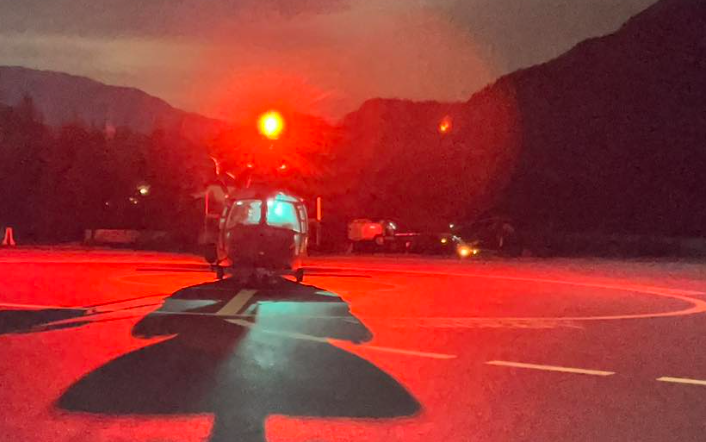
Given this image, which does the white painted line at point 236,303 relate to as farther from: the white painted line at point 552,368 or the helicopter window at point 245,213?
the white painted line at point 552,368

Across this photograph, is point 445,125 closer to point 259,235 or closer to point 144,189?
point 144,189

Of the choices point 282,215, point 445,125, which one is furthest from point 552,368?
point 445,125

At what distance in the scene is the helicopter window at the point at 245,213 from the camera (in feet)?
66.5

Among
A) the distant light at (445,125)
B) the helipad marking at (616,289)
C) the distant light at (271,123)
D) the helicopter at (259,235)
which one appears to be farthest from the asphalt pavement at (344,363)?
the distant light at (445,125)

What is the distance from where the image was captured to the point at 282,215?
20.5 metres

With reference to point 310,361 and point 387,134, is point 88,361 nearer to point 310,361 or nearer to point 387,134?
point 310,361

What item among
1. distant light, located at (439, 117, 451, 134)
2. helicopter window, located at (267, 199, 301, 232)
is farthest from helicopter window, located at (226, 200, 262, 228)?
distant light, located at (439, 117, 451, 134)

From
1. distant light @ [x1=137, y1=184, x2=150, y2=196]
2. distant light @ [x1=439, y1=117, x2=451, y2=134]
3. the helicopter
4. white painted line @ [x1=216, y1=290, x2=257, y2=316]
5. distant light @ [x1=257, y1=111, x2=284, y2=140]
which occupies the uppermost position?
distant light @ [x1=439, y1=117, x2=451, y2=134]

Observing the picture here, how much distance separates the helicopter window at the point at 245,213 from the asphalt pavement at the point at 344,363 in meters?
1.42

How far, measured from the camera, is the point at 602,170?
6681 cm

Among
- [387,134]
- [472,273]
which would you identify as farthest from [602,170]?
[472,273]

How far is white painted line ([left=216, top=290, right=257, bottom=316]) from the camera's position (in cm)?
1580

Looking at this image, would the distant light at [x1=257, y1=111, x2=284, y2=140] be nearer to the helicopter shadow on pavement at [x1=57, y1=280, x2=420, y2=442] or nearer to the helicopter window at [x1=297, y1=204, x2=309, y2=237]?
the helicopter window at [x1=297, y1=204, x2=309, y2=237]

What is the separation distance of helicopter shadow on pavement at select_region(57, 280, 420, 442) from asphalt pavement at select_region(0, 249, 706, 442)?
3cm
